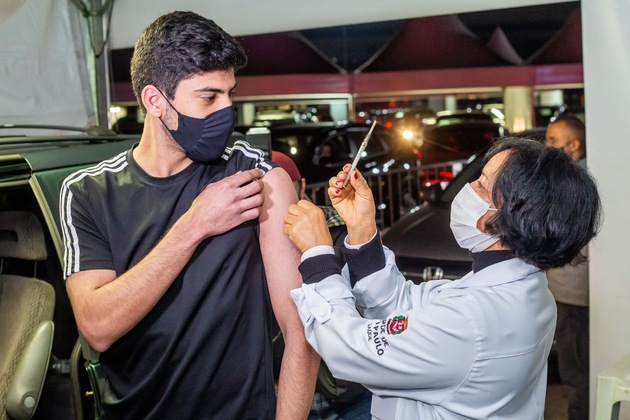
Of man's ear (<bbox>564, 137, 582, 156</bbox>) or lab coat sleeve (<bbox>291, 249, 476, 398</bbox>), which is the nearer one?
lab coat sleeve (<bbox>291, 249, 476, 398</bbox>)

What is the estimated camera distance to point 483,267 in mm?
1874

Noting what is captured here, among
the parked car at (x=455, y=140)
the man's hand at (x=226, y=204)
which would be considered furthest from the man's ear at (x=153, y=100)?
the parked car at (x=455, y=140)

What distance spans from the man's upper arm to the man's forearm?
0.28ft

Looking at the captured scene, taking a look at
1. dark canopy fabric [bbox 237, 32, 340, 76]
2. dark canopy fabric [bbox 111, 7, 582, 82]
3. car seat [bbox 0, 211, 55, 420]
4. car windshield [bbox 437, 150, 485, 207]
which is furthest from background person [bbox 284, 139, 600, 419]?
dark canopy fabric [bbox 237, 32, 340, 76]

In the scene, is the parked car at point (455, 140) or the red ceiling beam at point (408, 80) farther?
the red ceiling beam at point (408, 80)

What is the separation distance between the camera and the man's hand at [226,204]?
1931 mm

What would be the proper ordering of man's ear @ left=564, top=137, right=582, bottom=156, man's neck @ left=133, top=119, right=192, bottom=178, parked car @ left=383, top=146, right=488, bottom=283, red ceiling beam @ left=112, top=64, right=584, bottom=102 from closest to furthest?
man's neck @ left=133, top=119, right=192, bottom=178 < man's ear @ left=564, top=137, right=582, bottom=156 < parked car @ left=383, top=146, right=488, bottom=283 < red ceiling beam @ left=112, top=64, right=584, bottom=102

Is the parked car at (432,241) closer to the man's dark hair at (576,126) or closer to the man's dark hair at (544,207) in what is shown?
the man's dark hair at (576,126)

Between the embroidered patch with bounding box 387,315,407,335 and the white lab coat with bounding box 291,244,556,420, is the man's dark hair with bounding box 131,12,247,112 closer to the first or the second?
the white lab coat with bounding box 291,244,556,420

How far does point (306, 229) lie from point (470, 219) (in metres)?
0.41

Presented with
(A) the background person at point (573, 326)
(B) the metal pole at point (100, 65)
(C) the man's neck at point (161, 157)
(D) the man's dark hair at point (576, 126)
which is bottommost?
(A) the background person at point (573, 326)

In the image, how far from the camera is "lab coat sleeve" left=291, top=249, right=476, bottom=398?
171 cm

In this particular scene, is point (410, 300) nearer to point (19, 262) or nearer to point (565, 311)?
point (19, 262)

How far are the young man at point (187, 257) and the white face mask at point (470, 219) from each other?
451mm
